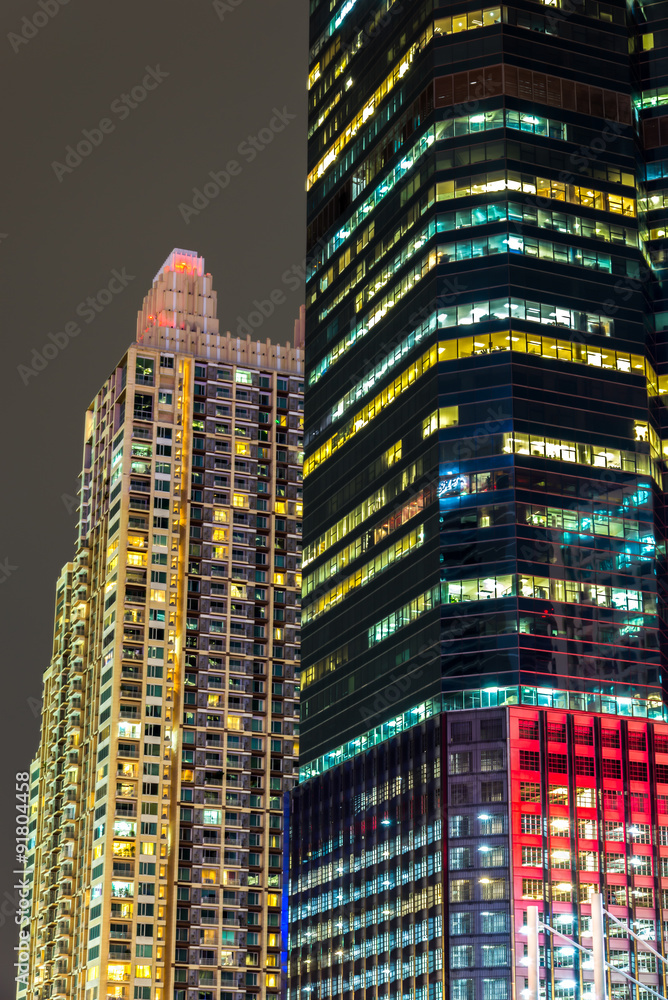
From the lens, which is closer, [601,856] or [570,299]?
[601,856]

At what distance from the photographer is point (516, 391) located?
17675 centimetres

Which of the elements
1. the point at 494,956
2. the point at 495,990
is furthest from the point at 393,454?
the point at 495,990

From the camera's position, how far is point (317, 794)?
196m

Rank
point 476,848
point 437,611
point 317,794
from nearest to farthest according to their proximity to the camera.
Result: point 476,848
point 437,611
point 317,794

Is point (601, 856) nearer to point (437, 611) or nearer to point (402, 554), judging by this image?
point (437, 611)

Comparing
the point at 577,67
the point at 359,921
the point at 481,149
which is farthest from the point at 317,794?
the point at 577,67

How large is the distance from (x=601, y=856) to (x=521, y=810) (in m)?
10.1

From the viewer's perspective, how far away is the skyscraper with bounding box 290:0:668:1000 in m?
169

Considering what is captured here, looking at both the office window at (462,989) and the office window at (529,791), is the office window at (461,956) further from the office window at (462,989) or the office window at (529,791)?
the office window at (529,791)

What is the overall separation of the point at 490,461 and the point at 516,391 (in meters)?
8.57

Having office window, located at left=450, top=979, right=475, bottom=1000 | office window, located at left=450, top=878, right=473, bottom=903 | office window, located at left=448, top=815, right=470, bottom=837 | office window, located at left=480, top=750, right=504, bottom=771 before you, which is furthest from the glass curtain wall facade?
office window, located at left=450, top=979, right=475, bottom=1000

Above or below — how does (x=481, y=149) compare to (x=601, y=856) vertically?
above

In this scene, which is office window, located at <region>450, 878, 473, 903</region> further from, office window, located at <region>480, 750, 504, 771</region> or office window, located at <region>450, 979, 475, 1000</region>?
office window, located at <region>480, 750, 504, 771</region>

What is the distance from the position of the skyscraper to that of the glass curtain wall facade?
0.89 feet
